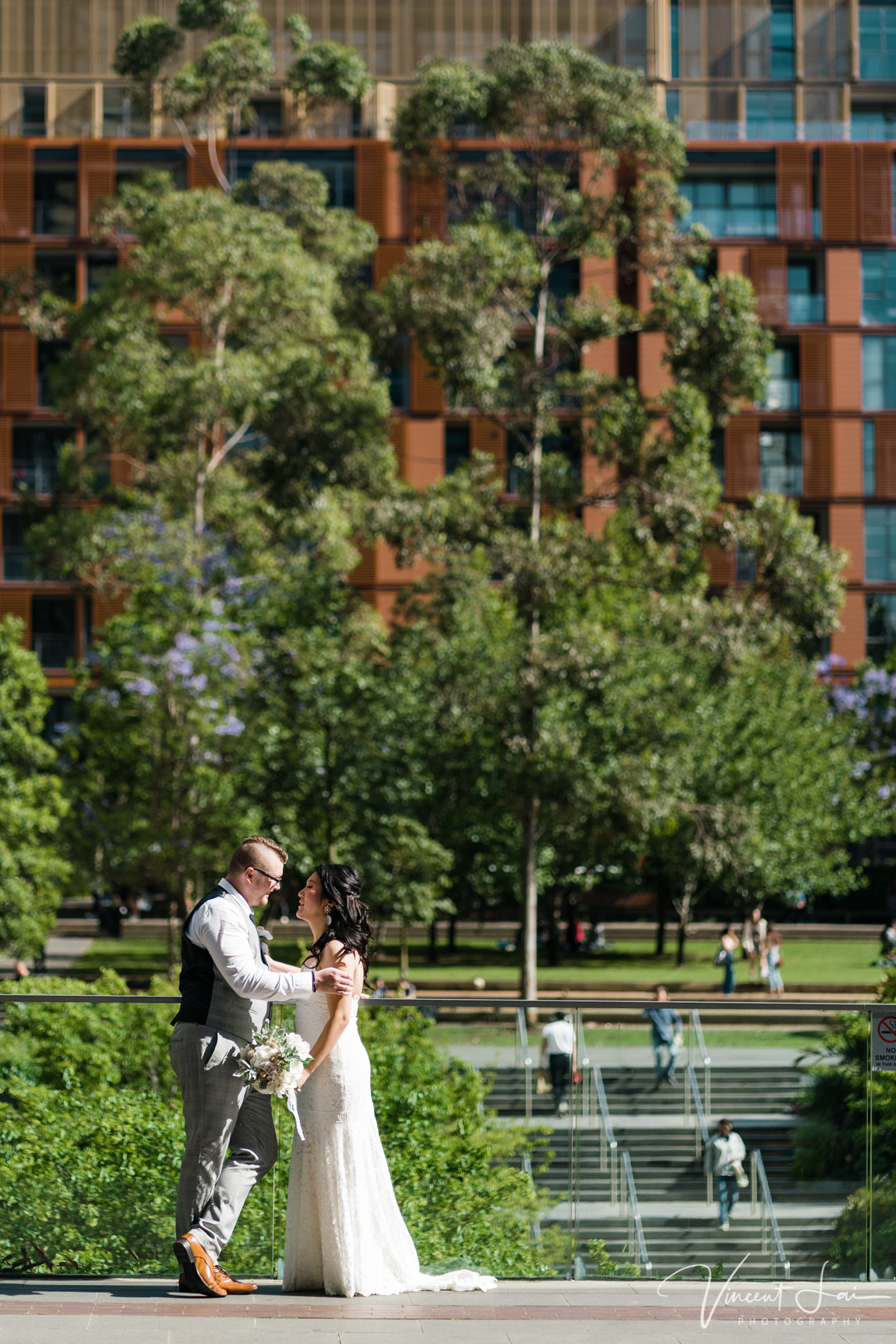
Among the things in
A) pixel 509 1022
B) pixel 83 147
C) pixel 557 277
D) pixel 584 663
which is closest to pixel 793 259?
pixel 557 277

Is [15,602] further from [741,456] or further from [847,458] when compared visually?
[847,458]

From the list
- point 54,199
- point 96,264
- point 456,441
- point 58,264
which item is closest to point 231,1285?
point 456,441

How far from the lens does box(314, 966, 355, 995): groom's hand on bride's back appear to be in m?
6.00

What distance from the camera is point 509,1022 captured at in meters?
9.48

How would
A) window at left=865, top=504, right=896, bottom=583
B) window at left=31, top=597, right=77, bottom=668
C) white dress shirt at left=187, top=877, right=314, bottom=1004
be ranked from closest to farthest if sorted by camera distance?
white dress shirt at left=187, top=877, right=314, bottom=1004 → window at left=31, top=597, right=77, bottom=668 → window at left=865, top=504, right=896, bottom=583

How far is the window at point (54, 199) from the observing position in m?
55.6

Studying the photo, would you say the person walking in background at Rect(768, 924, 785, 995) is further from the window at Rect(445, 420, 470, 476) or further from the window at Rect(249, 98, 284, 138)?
the window at Rect(249, 98, 284, 138)

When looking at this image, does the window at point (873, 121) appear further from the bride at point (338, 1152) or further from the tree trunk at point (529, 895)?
the bride at point (338, 1152)

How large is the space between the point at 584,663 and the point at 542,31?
131 ft

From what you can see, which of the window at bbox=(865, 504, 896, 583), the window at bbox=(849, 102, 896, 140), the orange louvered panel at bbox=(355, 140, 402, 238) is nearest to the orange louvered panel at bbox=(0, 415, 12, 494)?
the orange louvered panel at bbox=(355, 140, 402, 238)

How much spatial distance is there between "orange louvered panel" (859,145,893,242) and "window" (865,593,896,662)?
1346 centimetres

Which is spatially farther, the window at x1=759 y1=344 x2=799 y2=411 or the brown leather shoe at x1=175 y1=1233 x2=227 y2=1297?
the window at x1=759 y1=344 x2=799 y2=411

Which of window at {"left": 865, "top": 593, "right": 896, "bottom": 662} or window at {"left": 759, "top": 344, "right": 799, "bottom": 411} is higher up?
window at {"left": 759, "top": 344, "right": 799, "bottom": 411}

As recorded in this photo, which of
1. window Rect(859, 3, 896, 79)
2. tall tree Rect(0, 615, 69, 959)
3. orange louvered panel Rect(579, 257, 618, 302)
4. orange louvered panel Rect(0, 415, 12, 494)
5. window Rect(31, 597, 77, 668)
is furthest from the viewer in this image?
window Rect(859, 3, 896, 79)
